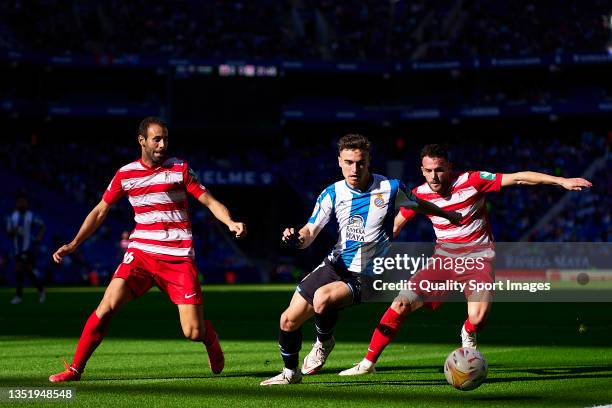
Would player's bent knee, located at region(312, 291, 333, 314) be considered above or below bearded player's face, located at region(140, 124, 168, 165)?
below

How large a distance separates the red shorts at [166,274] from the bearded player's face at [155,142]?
3.05 feet

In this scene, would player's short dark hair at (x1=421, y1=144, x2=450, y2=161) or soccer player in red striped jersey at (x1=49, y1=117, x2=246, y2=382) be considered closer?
soccer player in red striped jersey at (x1=49, y1=117, x2=246, y2=382)

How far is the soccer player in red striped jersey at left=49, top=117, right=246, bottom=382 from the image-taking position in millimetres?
9609

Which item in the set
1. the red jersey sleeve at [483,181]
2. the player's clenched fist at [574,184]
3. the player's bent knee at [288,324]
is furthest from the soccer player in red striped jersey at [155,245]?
the player's clenched fist at [574,184]

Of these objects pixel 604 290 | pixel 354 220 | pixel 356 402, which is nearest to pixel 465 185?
pixel 354 220

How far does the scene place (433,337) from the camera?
Answer: 51.5 ft

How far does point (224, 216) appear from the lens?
9.24 metres

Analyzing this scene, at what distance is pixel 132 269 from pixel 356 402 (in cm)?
258

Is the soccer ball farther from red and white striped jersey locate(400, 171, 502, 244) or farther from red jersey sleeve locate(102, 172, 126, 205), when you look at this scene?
red jersey sleeve locate(102, 172, 126, 205)

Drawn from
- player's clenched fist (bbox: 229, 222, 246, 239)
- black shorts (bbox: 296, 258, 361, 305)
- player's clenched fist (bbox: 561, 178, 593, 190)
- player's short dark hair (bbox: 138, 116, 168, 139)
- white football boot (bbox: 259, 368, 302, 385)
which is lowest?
white football boot (bbox: 259, 368, 302, 385)

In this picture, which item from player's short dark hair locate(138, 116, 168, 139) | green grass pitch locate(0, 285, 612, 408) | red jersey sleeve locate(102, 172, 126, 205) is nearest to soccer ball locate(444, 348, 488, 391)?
green grass pitch locate(0, 285, 612, 408)

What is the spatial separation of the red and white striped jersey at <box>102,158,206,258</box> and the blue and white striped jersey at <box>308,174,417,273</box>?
47.1 inches

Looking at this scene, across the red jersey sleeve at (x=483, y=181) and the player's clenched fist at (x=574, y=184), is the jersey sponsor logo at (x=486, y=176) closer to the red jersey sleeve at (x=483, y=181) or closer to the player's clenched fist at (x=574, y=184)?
the red jersey sleeve at (x=483, y=181)

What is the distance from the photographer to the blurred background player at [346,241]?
31.0 ft
